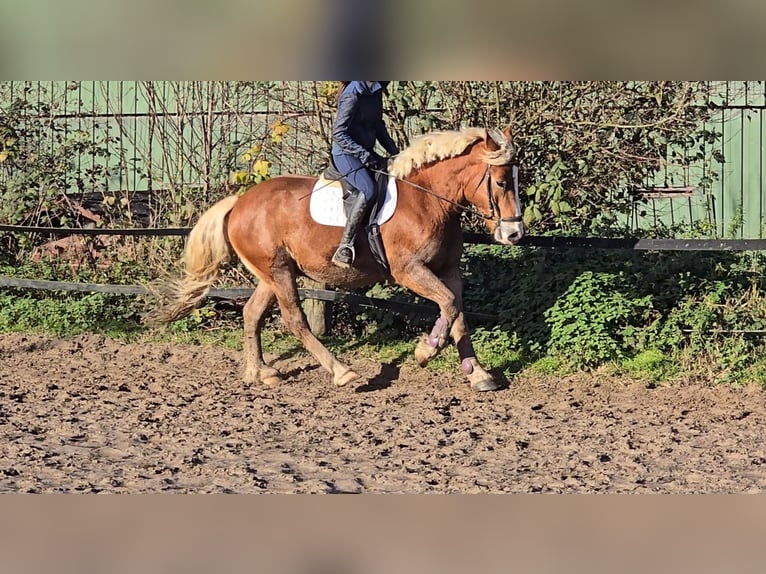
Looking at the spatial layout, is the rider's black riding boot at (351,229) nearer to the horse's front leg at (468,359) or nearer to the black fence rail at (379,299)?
the horse's front leg at (468,359)

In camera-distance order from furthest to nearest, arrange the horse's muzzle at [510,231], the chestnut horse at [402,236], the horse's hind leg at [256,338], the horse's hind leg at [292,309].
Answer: the horse's hind leg at [256,338] → the horse's hind leg at [292,309] → the chestnut horse at [402,236] → the horse's muzzle at [510,231]

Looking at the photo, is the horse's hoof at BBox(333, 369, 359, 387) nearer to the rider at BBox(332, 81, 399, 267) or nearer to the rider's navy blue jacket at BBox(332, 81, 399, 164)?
the rider at BBox(332, 81, 399, 267)

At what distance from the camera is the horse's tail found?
332 inches

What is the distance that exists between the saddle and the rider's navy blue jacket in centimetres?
22

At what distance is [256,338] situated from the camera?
846cm

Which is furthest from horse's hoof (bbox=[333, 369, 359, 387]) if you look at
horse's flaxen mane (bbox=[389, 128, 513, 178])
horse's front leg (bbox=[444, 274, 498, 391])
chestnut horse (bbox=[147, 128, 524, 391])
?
horse's flaxen mane (bbox=[389, 128, 513, 178])

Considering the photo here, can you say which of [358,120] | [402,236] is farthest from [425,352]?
[358,120]

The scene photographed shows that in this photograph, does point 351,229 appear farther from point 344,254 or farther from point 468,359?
point 468,359

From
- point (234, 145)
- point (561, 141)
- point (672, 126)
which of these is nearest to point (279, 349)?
point (234, 145)

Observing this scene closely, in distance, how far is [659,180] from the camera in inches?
412

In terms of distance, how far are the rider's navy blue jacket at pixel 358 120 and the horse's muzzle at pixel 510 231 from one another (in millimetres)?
1207

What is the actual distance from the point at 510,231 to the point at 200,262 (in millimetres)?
2813

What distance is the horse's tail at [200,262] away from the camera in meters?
8.44

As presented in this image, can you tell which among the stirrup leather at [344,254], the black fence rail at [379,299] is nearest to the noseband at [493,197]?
the black fence rail at [379,299]
